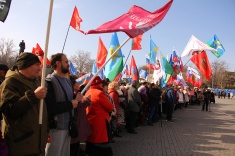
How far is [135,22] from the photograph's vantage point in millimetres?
5207

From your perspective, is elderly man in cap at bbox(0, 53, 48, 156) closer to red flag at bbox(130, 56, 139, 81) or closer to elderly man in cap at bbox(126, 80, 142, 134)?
elderly man in cap at bbox(126, 80, 142, 134)

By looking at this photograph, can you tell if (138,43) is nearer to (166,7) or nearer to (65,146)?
(166,7)

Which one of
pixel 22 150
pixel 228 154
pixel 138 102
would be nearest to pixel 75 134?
pixel 22 150

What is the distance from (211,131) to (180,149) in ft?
12.2

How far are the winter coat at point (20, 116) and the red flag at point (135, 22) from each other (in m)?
1.94

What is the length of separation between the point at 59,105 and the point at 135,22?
2679mm

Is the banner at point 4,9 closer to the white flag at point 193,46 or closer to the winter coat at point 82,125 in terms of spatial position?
the winter coat at point 82,125

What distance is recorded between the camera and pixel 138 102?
929 centimetres

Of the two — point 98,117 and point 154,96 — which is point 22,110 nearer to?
point 98,117

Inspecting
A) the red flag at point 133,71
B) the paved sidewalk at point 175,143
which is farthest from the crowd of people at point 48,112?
the red flag at point 133,71

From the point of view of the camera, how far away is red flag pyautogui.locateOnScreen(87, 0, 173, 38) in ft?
15.8

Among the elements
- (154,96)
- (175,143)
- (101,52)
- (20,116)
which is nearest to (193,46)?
(154,96)

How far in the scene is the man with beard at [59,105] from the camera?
3.38 meters

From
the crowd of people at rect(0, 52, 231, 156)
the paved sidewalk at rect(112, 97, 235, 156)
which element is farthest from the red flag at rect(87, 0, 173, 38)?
the paved sidewalk at rect(112, 97, 235, 156)
